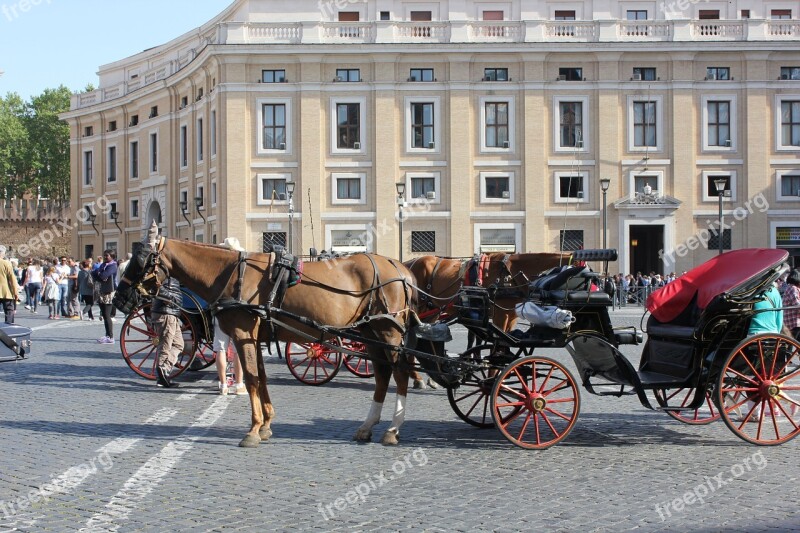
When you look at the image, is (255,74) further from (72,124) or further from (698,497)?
(698,497)

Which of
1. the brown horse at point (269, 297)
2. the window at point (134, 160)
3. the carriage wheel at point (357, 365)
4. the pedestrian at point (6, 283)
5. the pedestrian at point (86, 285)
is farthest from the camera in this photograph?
the window at point (134, 160)

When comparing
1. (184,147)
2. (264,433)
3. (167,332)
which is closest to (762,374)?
(264,433)

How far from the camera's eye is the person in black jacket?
11.6 metres

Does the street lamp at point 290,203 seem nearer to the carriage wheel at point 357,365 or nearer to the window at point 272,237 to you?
the window at point 272,237

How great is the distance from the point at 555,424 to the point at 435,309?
3.68 metres

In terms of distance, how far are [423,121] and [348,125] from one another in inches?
143

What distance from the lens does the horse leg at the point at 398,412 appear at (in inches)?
316

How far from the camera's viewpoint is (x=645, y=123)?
4153cm

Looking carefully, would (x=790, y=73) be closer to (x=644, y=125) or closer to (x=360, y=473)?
(x=644, y=125)

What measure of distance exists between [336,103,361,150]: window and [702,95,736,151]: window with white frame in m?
16.6

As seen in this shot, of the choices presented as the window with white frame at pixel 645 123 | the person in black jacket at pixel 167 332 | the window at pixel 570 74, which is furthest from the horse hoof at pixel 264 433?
the window with white frame at pixel 645 123

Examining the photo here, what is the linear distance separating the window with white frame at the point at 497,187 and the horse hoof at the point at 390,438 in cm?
3417

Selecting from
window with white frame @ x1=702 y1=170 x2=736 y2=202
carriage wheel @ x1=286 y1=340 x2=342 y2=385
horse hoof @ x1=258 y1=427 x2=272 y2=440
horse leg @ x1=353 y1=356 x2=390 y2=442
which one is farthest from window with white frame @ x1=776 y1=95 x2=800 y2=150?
horse hoof @ x1=258 y1=427 x2=272 y2=440

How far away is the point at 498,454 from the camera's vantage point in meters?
7.61
